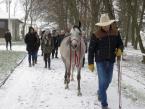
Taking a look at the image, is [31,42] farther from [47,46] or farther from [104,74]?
[104,74]

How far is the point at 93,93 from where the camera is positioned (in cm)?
1207

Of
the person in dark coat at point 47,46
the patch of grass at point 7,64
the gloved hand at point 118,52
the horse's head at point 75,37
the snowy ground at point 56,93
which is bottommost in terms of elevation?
the patch of grass at point 7,64

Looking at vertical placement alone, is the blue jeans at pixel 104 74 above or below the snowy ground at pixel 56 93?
above

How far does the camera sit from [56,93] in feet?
39.5

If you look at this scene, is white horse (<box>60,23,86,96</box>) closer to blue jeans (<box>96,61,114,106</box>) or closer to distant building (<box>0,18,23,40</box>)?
blue jeans (<box>96,61,114,106</box>)

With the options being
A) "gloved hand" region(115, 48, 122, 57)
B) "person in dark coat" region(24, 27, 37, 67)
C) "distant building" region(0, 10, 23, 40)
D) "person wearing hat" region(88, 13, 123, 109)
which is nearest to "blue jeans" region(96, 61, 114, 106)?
"person wearing hat" region(88, 13, 123, 109)

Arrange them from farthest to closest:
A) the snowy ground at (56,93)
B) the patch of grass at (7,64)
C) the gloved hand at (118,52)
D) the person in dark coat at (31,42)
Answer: the person in dark coat at (31,42) → the patch of grass at (7,64) → the snowy ground at (56,93) → the gloved hand at (118,52)

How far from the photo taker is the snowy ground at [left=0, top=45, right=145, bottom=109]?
1034 cm

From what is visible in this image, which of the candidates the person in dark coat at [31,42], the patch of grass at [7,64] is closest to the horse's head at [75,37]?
the patch of grass at [7,64]

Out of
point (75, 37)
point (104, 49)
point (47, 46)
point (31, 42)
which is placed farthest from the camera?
point (31, 42)

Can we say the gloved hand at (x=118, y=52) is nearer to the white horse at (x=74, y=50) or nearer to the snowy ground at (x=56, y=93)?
the snowy ground at (x=56, y=93)

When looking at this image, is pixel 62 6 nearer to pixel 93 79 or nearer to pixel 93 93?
pixel 93 79

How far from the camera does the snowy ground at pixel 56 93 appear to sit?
10.3 meters

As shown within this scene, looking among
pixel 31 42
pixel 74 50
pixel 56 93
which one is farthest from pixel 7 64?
pixel 56 93
